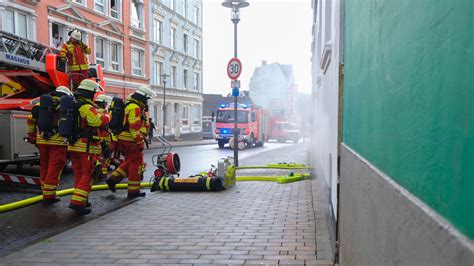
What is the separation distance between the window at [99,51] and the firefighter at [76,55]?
1645cm

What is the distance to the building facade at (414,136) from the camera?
98 cm

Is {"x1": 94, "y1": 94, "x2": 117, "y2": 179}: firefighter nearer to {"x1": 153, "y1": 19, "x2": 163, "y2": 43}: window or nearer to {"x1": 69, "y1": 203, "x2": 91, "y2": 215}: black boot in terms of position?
{"x1": 69, "y1": 203, "x2": 91, "y2": 215}: black boot

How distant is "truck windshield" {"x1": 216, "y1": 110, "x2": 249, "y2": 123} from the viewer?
25.9 meters

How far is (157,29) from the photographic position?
34750 mm

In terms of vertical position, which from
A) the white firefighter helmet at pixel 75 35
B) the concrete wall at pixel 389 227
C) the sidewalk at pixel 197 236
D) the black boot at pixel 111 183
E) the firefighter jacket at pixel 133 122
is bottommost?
the sidewalk at pixel 197 236

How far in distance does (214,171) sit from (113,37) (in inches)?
878

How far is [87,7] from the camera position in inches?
991

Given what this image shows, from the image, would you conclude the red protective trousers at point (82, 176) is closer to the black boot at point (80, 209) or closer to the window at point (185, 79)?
the black boot at point (80, 209)

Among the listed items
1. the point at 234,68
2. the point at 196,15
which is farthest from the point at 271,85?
the point at 234,68

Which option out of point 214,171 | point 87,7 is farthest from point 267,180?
point 87,7

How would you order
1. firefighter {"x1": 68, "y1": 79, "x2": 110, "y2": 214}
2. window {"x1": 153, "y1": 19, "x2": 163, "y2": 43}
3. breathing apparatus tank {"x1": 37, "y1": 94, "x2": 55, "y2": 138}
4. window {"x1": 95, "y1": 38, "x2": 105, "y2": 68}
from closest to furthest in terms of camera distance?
firefighter {"x1": 68, "y1": 79, "x2": 110, "y2": 214} → breathing apparatus tank {"x1": 37, "y1": 94, "x2": 55, "y2": 138} → window {"x1": 95, "y1": 38, "x2": 105, "y2": 68} → window {"x1": 153, "y1": 19, "x2": 163, "y2": 43}

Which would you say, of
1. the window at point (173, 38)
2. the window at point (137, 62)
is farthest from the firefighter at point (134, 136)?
the window at point (173, 38)

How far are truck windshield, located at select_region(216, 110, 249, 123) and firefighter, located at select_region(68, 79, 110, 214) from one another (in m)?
19.4

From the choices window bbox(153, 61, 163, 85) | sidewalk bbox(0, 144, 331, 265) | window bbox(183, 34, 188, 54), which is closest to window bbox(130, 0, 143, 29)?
window bbox(153, 61, 163, 85)
